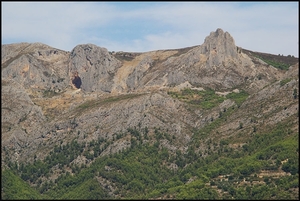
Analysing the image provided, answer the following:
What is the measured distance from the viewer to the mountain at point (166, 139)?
12838cm

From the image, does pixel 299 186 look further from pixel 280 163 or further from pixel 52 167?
pixel 52 167

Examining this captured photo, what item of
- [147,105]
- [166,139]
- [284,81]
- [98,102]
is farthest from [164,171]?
[98,102]

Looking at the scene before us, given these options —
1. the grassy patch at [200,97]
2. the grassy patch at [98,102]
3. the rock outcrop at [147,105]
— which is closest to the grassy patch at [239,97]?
the rock outcrop at [147,105]

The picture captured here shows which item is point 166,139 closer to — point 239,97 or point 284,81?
point 284,81

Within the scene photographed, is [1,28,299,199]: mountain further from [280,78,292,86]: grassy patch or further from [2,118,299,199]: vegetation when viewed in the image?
[280,78,292,86]: grassy patch

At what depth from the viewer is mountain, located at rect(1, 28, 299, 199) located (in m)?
128

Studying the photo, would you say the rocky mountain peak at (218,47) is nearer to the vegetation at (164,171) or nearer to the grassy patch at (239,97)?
the grassy patch at (239,97)

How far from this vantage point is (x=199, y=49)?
646ft

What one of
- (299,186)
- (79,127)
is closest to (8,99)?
(79,127)

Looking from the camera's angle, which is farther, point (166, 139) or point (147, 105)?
point (147, 105)

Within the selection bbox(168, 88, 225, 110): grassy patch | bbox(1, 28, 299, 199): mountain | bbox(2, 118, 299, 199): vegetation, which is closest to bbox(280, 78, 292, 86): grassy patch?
bbox(1, 28, 299, 199): mountain

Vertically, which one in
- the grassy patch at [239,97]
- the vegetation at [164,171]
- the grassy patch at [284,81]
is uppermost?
the grassy patch at [284,81]

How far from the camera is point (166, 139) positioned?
151 m

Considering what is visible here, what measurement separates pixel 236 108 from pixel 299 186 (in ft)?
145
